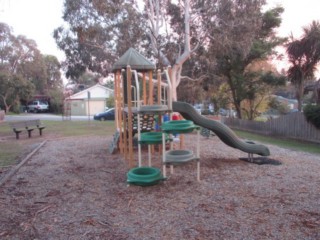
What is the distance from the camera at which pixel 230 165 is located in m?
7.24

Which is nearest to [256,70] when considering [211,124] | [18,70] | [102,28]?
[102,28]

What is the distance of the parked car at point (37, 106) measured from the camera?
47.1m

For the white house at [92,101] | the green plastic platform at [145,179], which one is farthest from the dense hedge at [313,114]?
the white house at [92,101]

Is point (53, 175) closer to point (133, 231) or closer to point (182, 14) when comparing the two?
point (133, 231)

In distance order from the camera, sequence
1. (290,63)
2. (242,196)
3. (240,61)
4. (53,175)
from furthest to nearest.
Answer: (240,61), (290,63), (53,175), (242,196)

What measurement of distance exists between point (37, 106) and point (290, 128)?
135 ft

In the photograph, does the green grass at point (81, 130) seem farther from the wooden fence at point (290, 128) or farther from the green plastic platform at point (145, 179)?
the green plastic platform at point (145, 179)

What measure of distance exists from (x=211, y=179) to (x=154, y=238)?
8.95 feet

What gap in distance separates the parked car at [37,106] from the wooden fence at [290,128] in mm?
37457

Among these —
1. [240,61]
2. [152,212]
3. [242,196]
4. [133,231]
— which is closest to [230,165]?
[242,196]

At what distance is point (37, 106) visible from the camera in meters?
47.1

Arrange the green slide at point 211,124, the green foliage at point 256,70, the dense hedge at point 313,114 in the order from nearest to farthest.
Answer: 1. the green slide at point 211,124
2. the dense hedge at point 313,114
3. the green foliage at point 256,70

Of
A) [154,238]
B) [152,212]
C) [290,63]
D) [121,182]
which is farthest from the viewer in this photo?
[290,63]

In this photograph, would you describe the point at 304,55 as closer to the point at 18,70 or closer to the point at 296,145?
the point at 296,145
